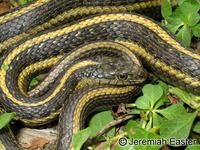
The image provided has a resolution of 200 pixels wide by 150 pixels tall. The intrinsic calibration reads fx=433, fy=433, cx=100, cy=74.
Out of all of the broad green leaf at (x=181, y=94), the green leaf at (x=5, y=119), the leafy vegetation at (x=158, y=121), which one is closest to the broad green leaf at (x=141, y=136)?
the leafy vegetation at (x=158, y=121)

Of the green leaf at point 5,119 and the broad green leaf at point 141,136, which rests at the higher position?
the green leaf at point 5,119

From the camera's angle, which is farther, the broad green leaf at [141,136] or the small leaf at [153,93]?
the small leaf at [153,93]

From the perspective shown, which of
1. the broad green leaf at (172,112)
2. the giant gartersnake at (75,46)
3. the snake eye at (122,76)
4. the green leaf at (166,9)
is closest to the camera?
the broad green leaf at (172,112)

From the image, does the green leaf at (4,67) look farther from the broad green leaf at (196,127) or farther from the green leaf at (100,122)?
the broad green leaf at (196,127)

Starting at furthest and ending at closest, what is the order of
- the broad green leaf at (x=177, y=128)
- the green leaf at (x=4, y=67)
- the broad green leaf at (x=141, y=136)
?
the green leaf at (x=4, y=67), the broad green leaf at (x=177, y=128), the broad green leaf at (x=141, y=136)

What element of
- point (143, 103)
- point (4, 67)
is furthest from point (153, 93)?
point (4, 67)

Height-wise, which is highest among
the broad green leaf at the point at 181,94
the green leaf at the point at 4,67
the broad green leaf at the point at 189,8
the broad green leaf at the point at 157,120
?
the broad green leaf at the point at 189,8

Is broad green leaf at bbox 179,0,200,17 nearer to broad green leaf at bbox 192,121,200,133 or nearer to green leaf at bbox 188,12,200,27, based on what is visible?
green leaf at bbox 188,12,200,27
